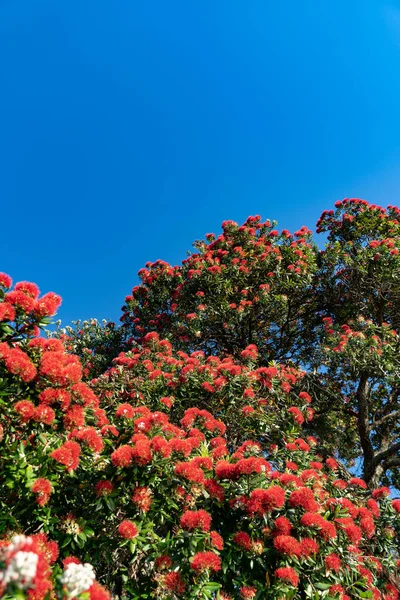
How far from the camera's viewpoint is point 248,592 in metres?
2.47

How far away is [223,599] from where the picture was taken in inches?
95.3

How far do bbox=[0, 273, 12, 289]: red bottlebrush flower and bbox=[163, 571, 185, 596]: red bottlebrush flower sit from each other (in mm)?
2631

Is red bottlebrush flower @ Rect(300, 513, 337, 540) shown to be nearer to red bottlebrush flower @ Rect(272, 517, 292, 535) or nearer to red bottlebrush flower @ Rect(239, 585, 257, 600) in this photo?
red bottlebrush flower @ Rect(272, 517, 292, 535)

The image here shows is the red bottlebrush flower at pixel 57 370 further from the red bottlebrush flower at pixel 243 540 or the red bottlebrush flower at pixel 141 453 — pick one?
the red bottlebrush flower at pixel 243 540

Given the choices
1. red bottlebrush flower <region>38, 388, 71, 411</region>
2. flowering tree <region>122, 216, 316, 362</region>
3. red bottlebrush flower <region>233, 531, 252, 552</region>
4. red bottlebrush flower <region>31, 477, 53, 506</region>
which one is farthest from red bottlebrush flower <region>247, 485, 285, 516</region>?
flowering tree <region>122, 216, 316, 362</region>

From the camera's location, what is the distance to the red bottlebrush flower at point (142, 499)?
8.91 feet

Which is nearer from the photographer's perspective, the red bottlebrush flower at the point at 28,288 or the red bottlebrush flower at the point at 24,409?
the red bottlebrush flower at the point at 24,409

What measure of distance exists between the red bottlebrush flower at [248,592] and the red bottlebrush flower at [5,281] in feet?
10.0

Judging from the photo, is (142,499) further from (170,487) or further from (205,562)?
(205,562)

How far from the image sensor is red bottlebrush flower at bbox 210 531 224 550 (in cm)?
258

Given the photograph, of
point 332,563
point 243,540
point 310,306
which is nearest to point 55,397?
point 243,540

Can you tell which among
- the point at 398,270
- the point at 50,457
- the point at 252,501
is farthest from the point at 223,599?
the point at 398,270

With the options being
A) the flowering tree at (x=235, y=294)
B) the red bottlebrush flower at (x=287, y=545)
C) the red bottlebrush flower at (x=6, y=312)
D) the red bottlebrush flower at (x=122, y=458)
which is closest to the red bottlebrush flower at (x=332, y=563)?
the red bottlebrush flower at (x=287, y=545)

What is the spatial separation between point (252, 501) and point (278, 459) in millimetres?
2123
